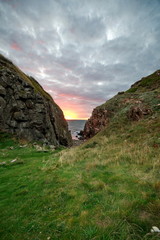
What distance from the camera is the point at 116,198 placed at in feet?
13.9

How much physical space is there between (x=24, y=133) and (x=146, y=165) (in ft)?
67.8

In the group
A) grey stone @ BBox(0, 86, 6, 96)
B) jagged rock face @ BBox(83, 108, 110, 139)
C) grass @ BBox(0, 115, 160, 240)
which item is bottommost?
grass @ BBox(0, 115, 160, 240)

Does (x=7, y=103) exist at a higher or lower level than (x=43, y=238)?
higher

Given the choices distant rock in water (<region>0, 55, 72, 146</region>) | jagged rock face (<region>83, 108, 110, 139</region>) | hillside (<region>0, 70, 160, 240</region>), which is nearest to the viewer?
hillside (<region>0, 70, 160, 240</region>)

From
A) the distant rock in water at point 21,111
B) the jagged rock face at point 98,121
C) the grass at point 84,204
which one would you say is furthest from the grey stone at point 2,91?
the jagged rock face at point 98,121

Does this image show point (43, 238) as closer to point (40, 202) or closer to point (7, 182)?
point (40, 202)

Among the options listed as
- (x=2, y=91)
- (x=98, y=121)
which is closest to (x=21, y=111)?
(x=2, y=91)

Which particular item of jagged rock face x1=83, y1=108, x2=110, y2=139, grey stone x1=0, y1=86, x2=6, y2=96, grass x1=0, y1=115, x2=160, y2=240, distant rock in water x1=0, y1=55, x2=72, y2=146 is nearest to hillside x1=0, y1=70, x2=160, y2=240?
grass x1=0, y1=115, x2=160, y2=240

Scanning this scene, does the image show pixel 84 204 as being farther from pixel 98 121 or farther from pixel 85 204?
pixel 98 121

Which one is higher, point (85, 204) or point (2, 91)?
point (2, 91)

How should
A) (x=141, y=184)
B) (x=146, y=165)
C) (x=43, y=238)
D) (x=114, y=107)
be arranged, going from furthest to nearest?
(x=114, y=107), (x=146, y=165), (x=141, y=184), (x=43, y=238)

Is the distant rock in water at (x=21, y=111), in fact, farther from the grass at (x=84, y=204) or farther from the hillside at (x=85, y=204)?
the grass at (x=84, y=204)

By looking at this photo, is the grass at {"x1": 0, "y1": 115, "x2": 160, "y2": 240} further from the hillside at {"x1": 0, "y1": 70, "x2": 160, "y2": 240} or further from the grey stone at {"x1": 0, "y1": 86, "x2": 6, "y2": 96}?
the grey stone at {"x1": 0, "y1": 86, "x2": 6, "y2": 96}


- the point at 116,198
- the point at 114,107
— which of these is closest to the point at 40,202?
the point at 116,198
